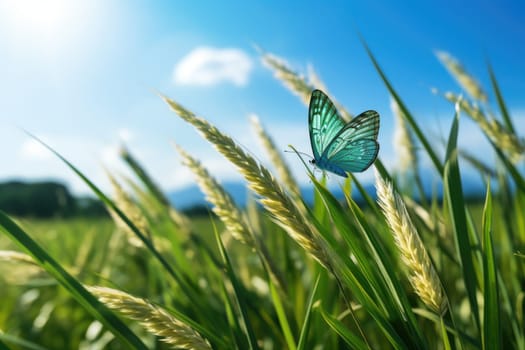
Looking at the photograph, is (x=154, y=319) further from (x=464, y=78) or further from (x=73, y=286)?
(x=464, y=78)

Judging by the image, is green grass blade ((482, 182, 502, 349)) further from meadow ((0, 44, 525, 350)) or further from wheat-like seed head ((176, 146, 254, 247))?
wheat-like seed head ((176, 146, 254, 247))

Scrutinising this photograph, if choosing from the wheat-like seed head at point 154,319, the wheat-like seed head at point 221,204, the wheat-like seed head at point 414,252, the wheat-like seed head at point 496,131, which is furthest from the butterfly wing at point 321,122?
the wheat-like seed head at point 496,131

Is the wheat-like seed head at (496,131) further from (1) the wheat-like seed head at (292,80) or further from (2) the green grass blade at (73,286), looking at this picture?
(2) the green grass blade at (73,286)

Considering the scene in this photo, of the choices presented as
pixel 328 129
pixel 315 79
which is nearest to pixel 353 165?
pixel 328 129

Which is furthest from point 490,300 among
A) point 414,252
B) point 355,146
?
point 355,146

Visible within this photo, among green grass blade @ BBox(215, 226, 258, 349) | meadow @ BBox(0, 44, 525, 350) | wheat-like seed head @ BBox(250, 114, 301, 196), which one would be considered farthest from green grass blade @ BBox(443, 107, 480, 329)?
wheat-like seed head @ BBox(250, 114, 301, 196)

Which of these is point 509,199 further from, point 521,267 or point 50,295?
point 50,295
